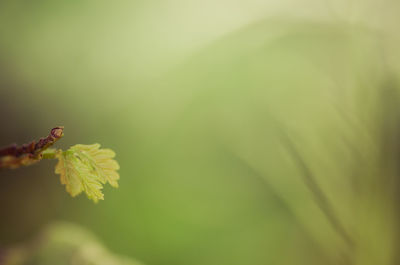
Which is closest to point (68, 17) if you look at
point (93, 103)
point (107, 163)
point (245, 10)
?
point (93, 103)

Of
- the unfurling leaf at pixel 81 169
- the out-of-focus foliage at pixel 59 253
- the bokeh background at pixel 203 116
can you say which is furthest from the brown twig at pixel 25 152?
the bokeh background at pixel 203 116

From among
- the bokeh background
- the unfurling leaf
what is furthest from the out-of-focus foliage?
the bokeh background

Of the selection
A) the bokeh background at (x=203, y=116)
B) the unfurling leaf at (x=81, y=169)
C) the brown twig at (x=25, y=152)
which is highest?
the brown twig at (x=25, y=152)

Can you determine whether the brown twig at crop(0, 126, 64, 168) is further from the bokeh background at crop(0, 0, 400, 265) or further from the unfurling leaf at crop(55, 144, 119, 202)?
the bokeh background at crop(0, 0, 400, 265)

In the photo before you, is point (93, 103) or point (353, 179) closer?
point (353, 179)

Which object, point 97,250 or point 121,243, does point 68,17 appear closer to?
point 121,243

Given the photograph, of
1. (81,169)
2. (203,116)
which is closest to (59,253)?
(81,169)

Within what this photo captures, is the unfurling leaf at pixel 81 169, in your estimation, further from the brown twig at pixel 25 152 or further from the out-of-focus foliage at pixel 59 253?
the out-of-focus foliage at pixel 59 253

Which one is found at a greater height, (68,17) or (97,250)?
(68,17)

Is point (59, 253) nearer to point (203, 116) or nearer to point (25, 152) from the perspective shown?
point (25, 152)
